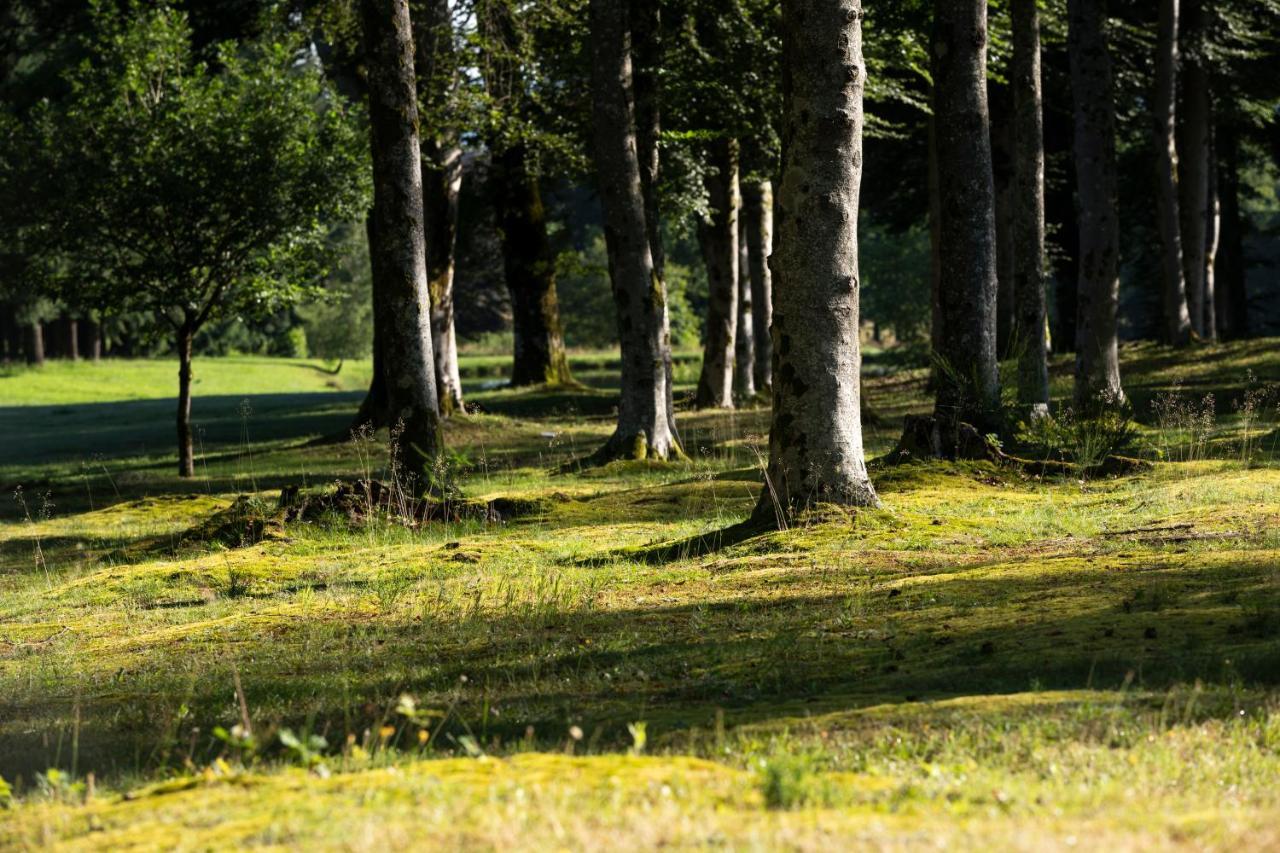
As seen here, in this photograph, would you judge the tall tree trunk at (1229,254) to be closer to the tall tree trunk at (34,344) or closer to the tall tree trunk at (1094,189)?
the tall tree trunk at (1094,189)

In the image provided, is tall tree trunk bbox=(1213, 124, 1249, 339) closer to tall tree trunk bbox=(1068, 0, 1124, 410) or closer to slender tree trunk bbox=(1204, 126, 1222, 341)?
slender tree trunk bbox=(1204, 126, 1222, 341)

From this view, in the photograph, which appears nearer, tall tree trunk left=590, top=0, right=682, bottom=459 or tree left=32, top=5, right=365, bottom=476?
tall tree trunk left=590, top=0, right=682, bottom=459

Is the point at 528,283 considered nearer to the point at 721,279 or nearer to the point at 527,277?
the point at 527,277

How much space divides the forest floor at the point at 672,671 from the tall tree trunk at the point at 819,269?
0.47 meters

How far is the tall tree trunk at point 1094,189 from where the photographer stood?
1812cm

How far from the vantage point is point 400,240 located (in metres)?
13.8

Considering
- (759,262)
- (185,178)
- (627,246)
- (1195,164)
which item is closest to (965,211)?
(627,246)

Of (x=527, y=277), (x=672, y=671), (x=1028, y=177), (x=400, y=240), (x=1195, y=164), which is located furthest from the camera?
(x=527, y=277)

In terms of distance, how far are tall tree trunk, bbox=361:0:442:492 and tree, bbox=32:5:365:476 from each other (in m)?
6.53

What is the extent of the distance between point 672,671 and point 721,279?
20.3 metres

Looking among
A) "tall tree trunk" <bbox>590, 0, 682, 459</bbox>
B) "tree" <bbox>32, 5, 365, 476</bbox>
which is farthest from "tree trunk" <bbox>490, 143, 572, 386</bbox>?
"tall tree trunk" <bbox>590, 0, 682, 459</bbox>

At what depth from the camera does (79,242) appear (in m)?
19.6

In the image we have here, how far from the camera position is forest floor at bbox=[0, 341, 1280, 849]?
11.9ft

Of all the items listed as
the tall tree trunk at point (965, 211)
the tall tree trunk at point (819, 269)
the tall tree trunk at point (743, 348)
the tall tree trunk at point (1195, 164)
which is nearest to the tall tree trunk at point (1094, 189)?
the tall tree trunk at point (965, 211)
